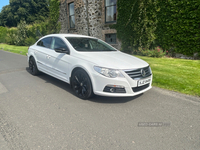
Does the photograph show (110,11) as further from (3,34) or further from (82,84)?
(3,34)

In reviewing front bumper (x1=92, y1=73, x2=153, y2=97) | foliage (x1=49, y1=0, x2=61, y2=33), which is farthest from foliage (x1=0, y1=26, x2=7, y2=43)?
front bumper (x1=92, y1=73, x2=153, y2=97)

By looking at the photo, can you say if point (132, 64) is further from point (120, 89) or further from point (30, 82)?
point (30, 82)

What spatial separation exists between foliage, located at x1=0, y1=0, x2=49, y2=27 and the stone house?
24.0 metres

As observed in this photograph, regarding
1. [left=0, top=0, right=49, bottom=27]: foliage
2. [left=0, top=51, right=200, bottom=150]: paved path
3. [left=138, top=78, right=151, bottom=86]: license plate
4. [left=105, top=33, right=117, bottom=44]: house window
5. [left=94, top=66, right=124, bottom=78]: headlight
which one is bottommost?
[left=0, top=51, right=200, bottom=150]: paved path

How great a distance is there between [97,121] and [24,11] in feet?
142

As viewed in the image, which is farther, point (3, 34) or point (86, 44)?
point (3, 34)

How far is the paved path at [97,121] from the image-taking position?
2.35 metres

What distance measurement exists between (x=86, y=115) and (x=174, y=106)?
6.61 ft

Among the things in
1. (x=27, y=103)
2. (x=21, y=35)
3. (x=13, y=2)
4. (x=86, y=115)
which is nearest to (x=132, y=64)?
(x=86, y=115)

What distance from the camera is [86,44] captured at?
4781 mm

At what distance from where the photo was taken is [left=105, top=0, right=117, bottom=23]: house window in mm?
12969

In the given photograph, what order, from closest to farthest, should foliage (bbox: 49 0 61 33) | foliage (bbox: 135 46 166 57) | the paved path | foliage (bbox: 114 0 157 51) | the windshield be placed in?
→ the paved path, the windshield, foliage (bbox: 135 46 166 57), foliage (bbox: 114 0 157 51), foliage (bbox: 49 0 61 33)

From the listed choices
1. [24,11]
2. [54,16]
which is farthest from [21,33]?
[24,11]

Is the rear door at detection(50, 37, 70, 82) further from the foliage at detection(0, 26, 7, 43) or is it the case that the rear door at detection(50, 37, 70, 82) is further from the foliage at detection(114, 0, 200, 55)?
the foliage at detection(0, 26, 7, 43)
